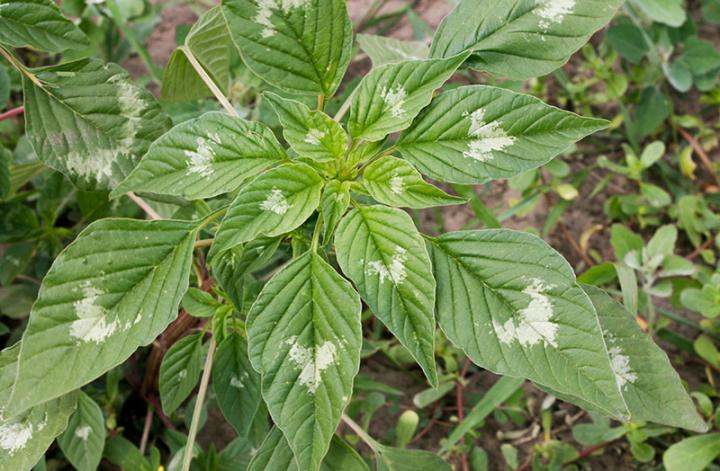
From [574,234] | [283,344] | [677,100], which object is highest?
[283,344]

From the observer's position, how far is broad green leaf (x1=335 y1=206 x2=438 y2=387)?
0.86 metres

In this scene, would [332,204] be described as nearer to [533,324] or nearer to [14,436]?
[533,324]

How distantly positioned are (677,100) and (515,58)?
129 cm

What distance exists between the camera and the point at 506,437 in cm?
169

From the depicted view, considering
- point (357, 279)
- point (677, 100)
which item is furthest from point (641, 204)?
point (357, 279)

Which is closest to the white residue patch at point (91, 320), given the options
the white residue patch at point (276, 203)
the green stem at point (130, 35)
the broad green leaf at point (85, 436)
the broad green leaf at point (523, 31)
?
the white residue patch at point (276, 203)

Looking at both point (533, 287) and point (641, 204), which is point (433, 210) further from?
point (533, 287)

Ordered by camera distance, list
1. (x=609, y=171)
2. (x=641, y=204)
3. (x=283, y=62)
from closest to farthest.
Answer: (x=283, y=62) < (x=641, y=204) < (x=609, y=171)

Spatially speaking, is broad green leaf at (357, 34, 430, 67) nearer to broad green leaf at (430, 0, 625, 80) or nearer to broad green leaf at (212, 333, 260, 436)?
broad green leaf at (430, 0, 625, 80)

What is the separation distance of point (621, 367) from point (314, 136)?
21.4 inches

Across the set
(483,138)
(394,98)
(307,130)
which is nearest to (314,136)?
(307,130)

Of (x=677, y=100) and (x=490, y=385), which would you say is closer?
(x=490, y=385)

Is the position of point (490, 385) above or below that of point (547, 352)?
below

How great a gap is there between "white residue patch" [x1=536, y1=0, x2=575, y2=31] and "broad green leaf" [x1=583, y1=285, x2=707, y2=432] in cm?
38
